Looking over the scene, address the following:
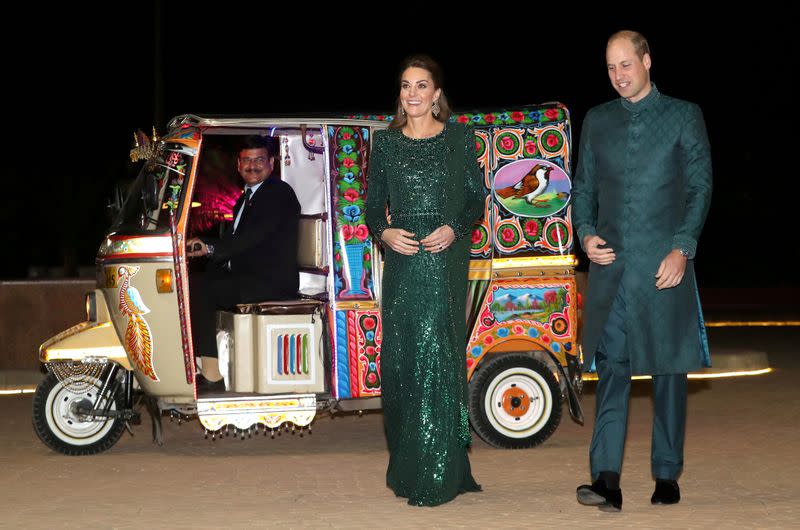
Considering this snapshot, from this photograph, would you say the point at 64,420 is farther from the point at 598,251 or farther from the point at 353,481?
the point at 598,251

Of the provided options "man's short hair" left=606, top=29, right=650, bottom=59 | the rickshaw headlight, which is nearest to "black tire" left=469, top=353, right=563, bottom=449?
the rickshaw headlight

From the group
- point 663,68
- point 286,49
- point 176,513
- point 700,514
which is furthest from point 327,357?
point 286,49

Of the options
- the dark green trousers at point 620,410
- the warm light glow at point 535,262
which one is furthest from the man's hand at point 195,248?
the dark green trousers at point 620,410

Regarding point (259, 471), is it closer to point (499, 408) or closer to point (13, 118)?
point (499, 408)

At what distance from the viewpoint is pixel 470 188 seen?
7.30 meters

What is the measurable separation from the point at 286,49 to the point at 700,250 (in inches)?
643

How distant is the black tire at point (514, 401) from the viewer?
9406 millimetres

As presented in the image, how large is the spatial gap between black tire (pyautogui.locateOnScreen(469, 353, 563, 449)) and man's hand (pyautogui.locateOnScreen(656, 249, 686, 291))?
2.95 meters

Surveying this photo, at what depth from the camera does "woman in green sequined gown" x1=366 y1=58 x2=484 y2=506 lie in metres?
7.11

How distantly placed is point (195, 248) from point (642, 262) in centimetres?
378

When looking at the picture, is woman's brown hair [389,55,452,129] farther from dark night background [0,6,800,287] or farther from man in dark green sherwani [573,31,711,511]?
dark night background [0,6,800,287]

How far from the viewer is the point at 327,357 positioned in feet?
30.5

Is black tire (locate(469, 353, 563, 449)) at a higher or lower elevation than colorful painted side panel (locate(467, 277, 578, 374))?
lower

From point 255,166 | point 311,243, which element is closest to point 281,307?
point 311,243
